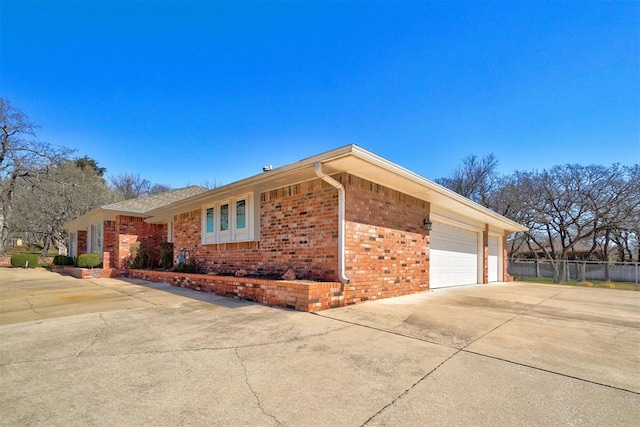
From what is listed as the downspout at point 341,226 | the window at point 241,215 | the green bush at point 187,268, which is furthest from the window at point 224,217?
the downspout at point 341,226

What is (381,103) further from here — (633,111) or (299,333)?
(633,111)

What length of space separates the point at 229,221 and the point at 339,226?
4197 millimetres

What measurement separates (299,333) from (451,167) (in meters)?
29.2

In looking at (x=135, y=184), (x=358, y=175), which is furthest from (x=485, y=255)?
(x=135, y=184)

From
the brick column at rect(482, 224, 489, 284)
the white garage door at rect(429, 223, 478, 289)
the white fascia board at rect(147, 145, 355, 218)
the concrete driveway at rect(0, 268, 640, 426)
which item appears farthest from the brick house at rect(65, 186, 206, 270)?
the brick column at rect(482, 224, 489, 284)

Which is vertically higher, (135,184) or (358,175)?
(135,184)

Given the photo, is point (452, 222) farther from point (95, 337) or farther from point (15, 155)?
point (15, 155)

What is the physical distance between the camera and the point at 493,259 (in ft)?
47.5

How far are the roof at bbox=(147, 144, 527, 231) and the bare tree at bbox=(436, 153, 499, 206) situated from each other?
1889 cm

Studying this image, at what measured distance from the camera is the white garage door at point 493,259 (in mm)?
14059

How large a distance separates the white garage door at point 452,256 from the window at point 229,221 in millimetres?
5421

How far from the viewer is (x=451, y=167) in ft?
97.2

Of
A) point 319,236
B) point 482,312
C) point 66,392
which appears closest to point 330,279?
point 319,236

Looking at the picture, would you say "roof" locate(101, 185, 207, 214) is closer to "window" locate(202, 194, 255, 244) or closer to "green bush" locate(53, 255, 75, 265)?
"window" locate(202, 194, 255, 244)
